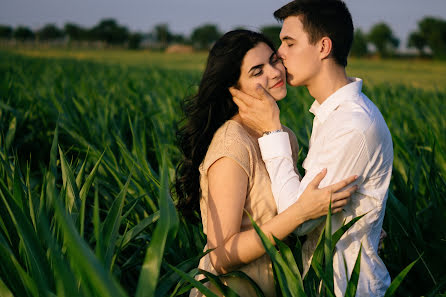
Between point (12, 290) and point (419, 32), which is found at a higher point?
point (419, 32)

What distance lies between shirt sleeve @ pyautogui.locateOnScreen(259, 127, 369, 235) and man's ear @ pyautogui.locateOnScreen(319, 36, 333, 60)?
15.3 inches

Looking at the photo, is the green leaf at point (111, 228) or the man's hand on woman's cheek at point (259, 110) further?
the man's hand on woman's cheek at point (259, 110)

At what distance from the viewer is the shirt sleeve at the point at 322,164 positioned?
1291mm

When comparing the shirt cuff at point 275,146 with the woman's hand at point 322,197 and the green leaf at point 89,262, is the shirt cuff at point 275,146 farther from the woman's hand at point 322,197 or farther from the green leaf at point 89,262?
the green leaf at point 89,262

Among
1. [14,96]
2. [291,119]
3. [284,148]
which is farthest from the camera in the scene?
[14,96]

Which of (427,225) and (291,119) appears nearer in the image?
(427,225)

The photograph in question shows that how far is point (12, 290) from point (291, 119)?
9.74ft

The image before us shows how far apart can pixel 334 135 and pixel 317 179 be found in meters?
0.16

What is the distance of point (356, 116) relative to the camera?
1.32m

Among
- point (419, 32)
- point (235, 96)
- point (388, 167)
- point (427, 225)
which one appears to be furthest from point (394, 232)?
point (419, 32)

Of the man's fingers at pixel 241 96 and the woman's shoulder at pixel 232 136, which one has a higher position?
the man's fingers at pixel 241 96

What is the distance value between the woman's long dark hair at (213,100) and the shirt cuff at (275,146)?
0.32 m

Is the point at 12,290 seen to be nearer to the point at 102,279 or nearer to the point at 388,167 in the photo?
the point at 102,279

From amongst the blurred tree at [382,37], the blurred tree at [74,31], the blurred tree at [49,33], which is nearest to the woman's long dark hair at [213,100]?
the blurred tree at [382,37]
